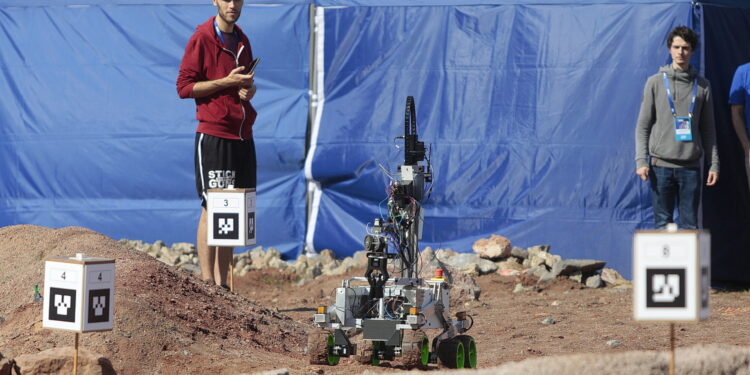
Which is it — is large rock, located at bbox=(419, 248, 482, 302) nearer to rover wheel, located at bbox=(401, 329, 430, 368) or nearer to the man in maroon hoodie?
the man in maroon hoodie

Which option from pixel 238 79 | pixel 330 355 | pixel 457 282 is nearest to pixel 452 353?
pixel 330 355

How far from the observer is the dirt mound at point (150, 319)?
6074 millimetres

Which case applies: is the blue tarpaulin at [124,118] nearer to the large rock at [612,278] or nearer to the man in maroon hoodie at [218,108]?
the large rock at [612,278]

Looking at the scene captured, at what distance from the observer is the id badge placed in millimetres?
9008

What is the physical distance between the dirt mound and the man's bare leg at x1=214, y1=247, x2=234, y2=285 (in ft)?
1.15

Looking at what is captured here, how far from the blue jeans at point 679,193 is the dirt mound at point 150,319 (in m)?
2.98

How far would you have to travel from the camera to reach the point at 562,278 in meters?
9.95

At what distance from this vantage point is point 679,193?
364 inches

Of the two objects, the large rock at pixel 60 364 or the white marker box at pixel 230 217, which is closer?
the large rock at pixel 60 364

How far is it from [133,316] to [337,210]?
4949 millimetres

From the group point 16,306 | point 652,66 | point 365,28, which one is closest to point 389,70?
point 365,28

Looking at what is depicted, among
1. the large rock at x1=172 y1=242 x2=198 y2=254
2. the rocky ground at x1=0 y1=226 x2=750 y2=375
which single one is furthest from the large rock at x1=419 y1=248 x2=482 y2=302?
the large rock at x1=172 y1=242 x2=198 y2=254

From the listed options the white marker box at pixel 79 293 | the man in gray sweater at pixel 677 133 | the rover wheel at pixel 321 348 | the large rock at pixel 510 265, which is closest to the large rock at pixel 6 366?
the white marker box at pixel 79 293

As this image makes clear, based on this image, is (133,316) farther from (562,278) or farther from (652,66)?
(652,66)
